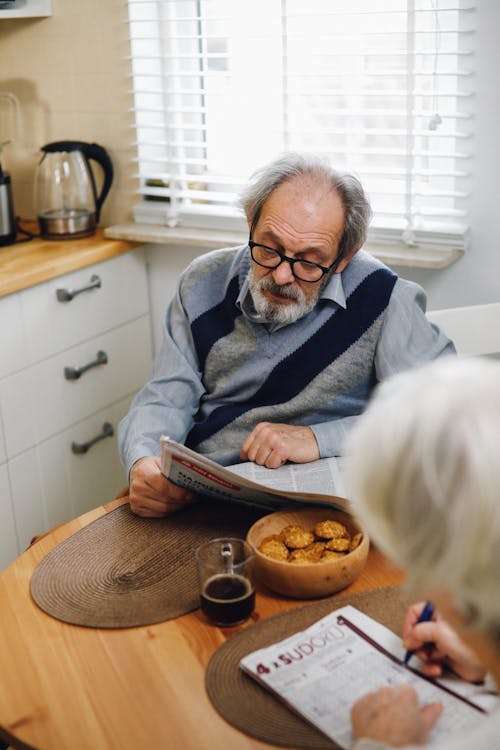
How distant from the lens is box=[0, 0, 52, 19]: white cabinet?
2.64 meters

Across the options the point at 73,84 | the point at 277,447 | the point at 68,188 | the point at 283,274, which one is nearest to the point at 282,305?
the point at 283,274

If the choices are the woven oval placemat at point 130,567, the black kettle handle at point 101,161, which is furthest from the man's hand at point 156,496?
the black kettle handle at point 101,161

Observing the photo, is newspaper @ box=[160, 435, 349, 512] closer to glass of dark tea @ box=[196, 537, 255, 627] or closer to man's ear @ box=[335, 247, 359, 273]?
glass of dark tea @ box=[196, 537, 255, 627]

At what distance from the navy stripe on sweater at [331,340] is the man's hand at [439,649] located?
2.62 ft

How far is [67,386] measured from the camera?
2.62 m

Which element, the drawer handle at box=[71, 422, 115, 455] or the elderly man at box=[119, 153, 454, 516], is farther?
the drawer handle at box=[71, 422, 115, 455]

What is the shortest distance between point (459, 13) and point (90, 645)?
1760mm

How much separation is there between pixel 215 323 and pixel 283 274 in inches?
9.0

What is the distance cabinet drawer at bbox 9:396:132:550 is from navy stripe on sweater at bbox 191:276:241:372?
0.79m

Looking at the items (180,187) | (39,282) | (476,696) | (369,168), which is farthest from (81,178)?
(476,696)

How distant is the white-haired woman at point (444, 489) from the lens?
2.48 feet

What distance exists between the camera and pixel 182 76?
106 inches

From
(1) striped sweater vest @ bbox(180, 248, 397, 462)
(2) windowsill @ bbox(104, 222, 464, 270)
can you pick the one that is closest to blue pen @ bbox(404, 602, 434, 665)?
(1) striped sweater vest @ bbox(180, 248, 397, 462)

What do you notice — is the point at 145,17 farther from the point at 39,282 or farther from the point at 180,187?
the point at 39,282
